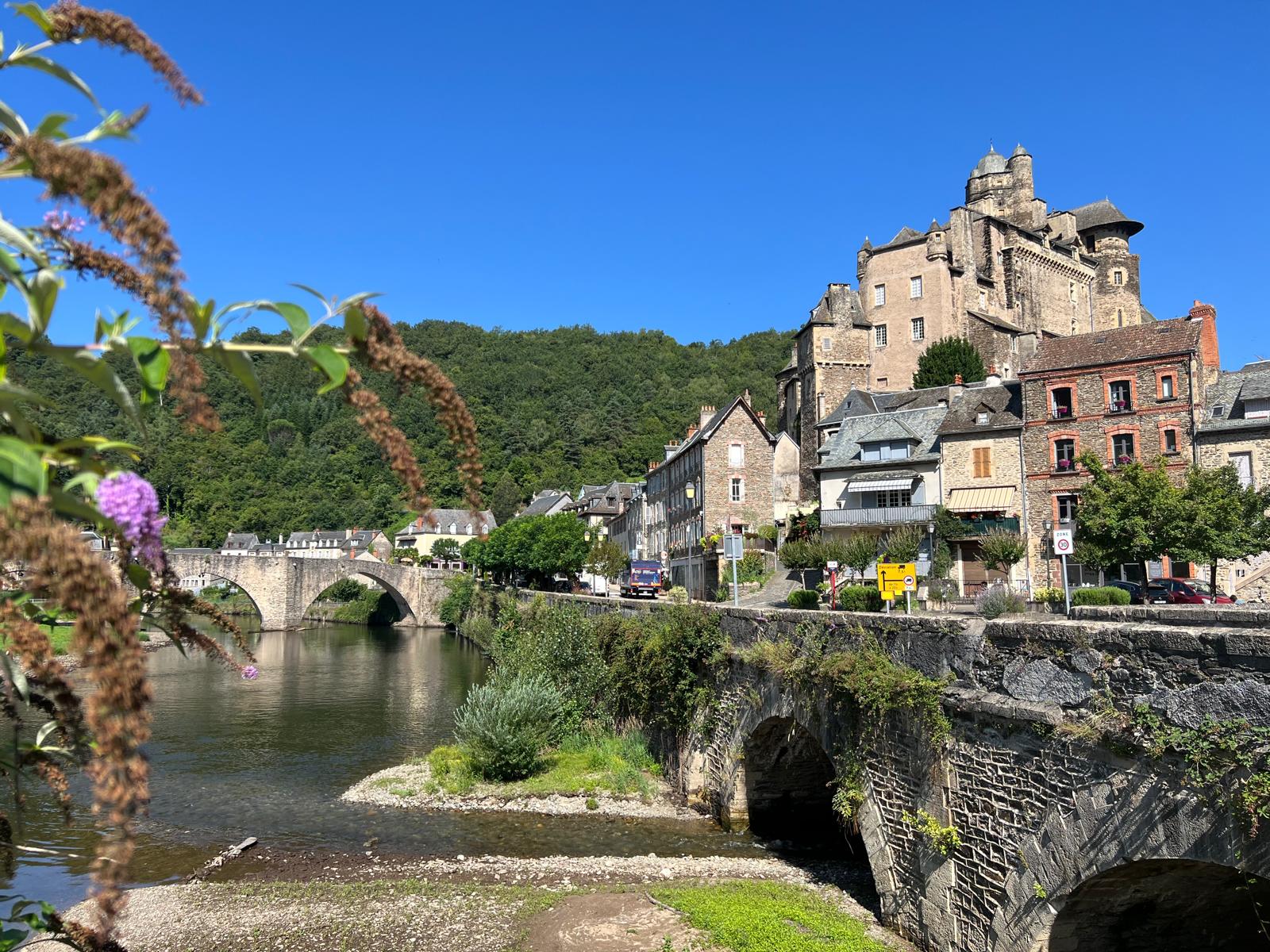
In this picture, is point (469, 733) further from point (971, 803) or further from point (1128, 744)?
point (1128, 744)

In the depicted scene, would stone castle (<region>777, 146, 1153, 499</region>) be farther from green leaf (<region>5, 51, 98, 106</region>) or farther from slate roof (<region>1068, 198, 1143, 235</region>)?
green leaf (<region>5, 51, 98, 106</region>)

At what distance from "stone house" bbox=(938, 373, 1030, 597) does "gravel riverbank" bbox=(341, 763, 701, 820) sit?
1883cm

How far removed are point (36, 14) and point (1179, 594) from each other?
25.1m

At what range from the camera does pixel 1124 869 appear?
786cm

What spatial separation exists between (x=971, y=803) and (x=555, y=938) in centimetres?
558

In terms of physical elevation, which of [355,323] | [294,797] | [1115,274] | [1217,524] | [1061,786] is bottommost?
[294,797]

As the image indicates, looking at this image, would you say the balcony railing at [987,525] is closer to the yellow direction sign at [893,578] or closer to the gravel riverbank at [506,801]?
the gravel riverbank at [506,801]

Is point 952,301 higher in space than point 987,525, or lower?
higher

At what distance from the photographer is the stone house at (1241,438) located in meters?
28.4

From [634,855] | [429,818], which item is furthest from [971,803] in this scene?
[429,818]

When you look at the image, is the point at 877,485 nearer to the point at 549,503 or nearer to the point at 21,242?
the point at 21,242

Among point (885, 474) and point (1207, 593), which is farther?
point (885, 474)

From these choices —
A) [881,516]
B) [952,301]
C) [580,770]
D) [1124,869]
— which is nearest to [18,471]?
[1124,869]

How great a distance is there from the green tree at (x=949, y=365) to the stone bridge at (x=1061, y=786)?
43.7 metres
